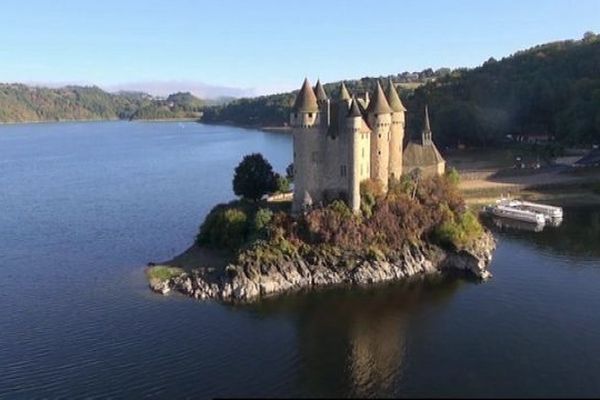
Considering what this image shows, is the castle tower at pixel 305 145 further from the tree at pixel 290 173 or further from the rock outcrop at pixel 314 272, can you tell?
the tree at pixel 290 173

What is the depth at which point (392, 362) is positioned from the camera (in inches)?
1383

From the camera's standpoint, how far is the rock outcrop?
4603 centimetres

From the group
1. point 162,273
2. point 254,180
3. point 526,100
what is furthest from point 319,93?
point 526,100

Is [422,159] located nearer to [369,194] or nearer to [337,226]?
[369,194]

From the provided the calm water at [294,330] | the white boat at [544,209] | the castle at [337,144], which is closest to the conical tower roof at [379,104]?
the castle at [337,144]

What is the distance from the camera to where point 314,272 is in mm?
47875

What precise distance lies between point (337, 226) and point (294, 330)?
11923 mm

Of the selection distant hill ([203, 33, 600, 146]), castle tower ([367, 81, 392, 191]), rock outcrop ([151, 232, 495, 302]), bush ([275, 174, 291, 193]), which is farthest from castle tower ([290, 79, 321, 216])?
distant hill ([203, 33, 600, 146])

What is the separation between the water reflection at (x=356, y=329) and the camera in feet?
109

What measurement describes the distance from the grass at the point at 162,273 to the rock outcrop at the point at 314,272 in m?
0.83

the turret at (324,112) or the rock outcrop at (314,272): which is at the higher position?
the turret at (324,112)

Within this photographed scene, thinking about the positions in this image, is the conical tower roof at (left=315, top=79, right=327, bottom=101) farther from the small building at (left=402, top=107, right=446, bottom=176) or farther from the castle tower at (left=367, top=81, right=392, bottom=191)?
the small building at (left=402, top=107, right=446, bottom=176)

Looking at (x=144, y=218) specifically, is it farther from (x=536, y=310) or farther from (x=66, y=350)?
(x=536, y=310)

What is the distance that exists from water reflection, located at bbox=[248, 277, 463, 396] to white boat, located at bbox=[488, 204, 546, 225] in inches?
944
